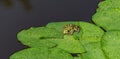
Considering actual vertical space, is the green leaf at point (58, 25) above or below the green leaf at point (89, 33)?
above

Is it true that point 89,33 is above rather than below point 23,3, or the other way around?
below

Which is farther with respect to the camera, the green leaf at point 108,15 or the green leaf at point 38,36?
the green leaf at point 108,15

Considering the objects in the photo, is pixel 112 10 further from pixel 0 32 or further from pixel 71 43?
pixel 0 32

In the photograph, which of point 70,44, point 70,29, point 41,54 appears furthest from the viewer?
point 70,29

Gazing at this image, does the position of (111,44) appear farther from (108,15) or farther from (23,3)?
(23,3)

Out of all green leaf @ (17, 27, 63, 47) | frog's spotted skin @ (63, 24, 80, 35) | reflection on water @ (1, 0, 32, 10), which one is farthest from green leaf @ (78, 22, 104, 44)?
reflection on water @ (1, 0, 32, 10)

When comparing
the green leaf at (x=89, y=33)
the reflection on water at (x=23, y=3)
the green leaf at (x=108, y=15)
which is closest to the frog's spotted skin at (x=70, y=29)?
the green leaf at (x=89, y=33)

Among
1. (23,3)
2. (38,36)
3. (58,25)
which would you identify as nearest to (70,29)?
(58,25)

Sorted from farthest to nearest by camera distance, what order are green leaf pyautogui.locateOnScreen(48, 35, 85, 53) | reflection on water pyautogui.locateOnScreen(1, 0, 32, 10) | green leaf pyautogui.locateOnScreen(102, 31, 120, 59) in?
1. reflection on water pyautogui.locateOnScreen(1, 0, 32, 10)
2. green leaf pyautogui.locateOnScreen(48, 35, 85, 53)
3. green leaf pyautogui.locateOnScreen(102, 31, 120, 59)

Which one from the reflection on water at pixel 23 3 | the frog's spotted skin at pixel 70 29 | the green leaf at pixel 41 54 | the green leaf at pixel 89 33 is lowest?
the green leaf at pixel 41 54

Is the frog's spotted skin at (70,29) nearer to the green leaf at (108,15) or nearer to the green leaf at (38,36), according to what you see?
the green leaf at (38,36)

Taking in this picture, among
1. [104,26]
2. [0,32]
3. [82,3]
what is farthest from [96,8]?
[0,32]

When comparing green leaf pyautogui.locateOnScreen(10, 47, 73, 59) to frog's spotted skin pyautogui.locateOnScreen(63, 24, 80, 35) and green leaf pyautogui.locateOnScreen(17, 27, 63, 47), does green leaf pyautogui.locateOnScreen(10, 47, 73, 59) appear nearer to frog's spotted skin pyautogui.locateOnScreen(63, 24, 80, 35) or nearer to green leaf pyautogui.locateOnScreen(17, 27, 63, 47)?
green leaf pyautogui.locateOnScreen(17, 27, 63, 47)
